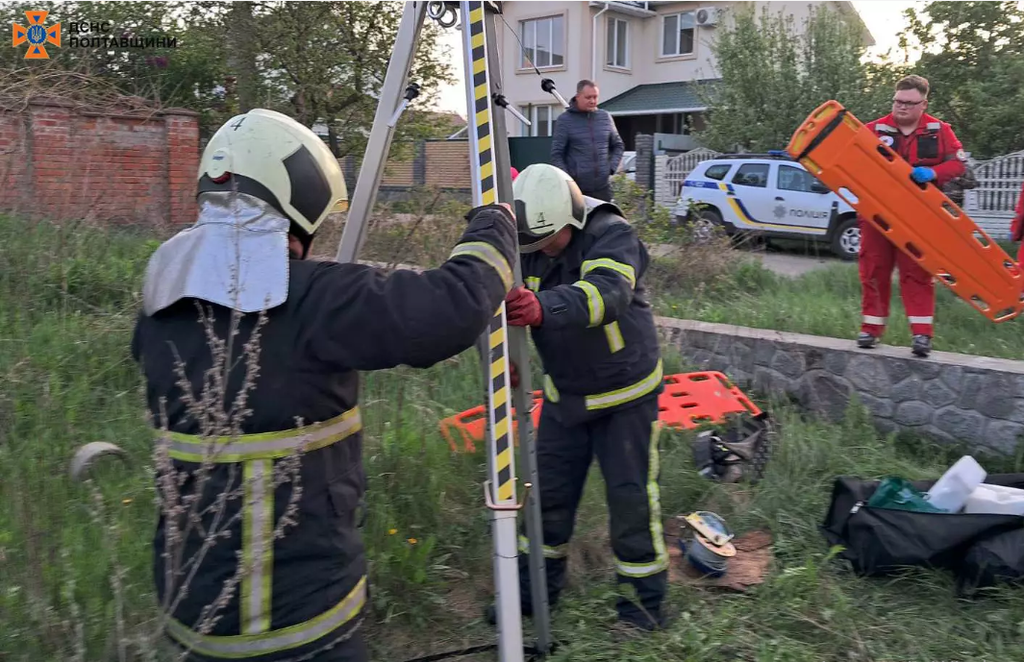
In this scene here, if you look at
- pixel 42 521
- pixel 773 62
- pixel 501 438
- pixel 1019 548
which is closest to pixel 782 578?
pixel 1019 548

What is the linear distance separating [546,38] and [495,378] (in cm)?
2881

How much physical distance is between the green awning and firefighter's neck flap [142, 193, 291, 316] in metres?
25.3

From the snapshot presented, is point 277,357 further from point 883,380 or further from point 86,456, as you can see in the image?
point 883,380

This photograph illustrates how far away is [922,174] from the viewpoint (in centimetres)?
551

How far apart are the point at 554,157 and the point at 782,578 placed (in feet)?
17.8

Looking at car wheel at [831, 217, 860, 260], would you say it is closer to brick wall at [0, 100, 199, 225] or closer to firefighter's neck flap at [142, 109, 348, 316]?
brick wall at [0, 100, 199, 225]

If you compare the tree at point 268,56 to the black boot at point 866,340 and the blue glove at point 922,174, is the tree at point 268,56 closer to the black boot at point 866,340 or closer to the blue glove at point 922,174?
the blue glove at point 922,174

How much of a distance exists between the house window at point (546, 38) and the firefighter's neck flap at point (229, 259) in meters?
28.4

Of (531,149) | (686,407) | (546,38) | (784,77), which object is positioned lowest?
(686,407)

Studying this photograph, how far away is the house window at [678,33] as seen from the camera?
95.4ft

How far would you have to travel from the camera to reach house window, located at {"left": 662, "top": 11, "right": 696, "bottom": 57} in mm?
29078

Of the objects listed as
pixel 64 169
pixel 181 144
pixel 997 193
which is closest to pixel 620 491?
pixel 64 169

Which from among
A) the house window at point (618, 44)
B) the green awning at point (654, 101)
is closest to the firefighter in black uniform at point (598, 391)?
the green awning at point (654, 101)

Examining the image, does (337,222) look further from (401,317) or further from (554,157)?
(554,157)
